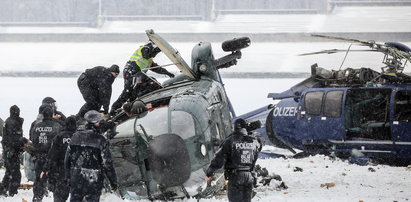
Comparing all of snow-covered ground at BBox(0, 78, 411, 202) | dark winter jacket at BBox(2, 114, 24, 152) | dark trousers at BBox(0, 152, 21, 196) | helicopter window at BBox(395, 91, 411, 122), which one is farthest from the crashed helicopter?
helicopter window at BBox(395, 91, 411, 122)

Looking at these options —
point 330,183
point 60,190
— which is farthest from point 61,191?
point 330,183

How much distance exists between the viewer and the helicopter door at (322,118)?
14.6 metres

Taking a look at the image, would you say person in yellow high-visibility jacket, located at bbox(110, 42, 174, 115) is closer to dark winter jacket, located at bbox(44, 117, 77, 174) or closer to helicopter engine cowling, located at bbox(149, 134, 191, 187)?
dark winter jacket, located at bbox(44, 117, 77, 174)

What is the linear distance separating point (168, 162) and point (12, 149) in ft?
11.9

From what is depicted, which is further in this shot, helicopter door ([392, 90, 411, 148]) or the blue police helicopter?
the blue police helicopter

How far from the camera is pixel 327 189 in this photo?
11141 mm

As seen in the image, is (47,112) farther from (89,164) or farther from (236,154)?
(236,154)

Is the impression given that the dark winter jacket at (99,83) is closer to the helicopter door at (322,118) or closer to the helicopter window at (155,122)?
the helicopter window at (155,122)

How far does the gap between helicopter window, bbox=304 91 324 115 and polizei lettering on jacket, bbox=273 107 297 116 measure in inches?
16.7

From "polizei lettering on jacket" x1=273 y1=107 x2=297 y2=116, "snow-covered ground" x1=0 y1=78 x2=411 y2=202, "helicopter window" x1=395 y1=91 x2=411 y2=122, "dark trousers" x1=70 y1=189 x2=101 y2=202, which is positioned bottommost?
"snow-covered ground" x1=0 y1=78 x2=411 y2=202

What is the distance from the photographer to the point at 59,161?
9.13 metres

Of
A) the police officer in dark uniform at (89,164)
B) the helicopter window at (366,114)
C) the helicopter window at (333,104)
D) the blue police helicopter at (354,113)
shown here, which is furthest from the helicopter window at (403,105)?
the police officer in dark uniform at (89,164)

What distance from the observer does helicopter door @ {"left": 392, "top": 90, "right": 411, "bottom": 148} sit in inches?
532

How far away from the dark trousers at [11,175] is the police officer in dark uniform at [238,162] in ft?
14.2
